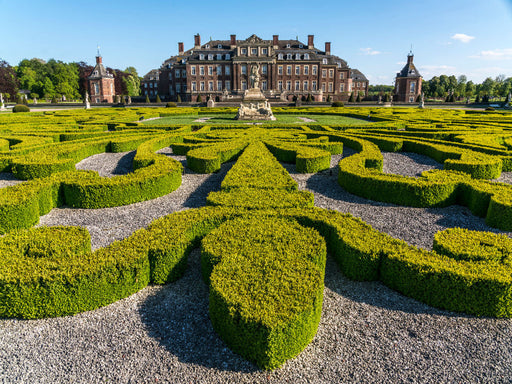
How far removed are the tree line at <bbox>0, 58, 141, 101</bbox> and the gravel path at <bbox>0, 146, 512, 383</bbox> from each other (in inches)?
3269

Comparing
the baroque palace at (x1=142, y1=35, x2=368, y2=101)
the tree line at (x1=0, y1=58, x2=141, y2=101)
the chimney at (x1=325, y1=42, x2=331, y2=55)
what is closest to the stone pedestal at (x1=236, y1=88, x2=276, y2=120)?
the baroque palace at (x1=142, y1=35, x2=368, y2=101)

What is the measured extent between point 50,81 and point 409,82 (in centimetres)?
8409

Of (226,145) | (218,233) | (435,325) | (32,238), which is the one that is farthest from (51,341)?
(226,145)

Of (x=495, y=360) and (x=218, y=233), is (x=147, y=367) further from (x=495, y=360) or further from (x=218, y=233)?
(x=495, y=360)

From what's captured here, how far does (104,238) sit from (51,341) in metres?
2.68

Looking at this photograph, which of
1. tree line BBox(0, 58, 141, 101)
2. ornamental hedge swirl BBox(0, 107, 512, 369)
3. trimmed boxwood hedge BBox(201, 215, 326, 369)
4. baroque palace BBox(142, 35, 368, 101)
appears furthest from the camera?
tree line BBox(0, 58, 141, 101)

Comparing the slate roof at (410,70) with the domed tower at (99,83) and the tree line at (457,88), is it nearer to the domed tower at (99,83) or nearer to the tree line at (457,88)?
the tree line at (457,88)

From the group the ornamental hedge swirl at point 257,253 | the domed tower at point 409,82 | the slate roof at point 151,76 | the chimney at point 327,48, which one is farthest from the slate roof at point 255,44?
the ornamental hedge swirl at point 257,253

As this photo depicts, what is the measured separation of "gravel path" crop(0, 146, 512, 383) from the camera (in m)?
3.64

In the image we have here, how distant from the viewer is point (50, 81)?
8488 centimetres

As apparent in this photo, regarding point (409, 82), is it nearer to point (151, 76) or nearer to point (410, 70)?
point (410, 70)

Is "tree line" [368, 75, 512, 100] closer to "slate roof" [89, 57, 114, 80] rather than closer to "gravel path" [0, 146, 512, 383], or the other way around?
"slate roof" [89, 57, 114, 80]

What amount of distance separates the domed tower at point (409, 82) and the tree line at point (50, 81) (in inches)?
2706

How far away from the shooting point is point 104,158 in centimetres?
1305
